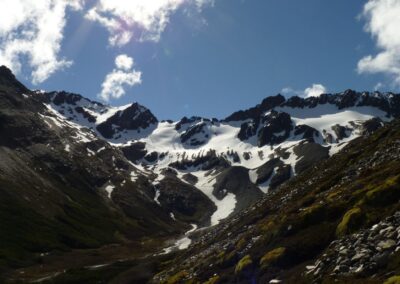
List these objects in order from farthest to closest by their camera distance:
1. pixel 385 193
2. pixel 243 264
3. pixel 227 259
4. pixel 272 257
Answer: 1. pixel 227 259
2. pixel 243 264
3. pixel 272 257
4. pixel 385 193

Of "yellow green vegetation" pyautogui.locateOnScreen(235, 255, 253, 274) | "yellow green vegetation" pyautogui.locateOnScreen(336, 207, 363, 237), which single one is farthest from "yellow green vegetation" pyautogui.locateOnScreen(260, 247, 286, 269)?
"yellow green vegetation" pyautogui.locateOnScreen(336, 207, 363, 237)

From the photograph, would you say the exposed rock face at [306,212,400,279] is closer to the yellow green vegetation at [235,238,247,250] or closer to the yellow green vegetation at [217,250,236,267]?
the yellow green vegetation at [217,250,236,267]

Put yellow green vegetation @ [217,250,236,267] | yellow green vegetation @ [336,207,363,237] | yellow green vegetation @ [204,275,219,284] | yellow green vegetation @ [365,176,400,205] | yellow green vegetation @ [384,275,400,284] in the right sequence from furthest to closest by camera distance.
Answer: yellow green vegetation @ [217,250,236,267] < yellow green vegetation @ [204,275,219,284] < yellow green vegetation @ [365,176,400,205] < yellow green vegetation @ [336,207,363,237] < yellow green vegetation @ [384,275,400,284]

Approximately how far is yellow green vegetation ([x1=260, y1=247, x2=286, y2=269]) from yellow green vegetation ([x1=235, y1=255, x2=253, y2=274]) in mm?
2431

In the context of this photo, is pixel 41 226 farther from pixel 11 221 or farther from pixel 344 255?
pixel 344 255

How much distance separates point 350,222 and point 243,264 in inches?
463

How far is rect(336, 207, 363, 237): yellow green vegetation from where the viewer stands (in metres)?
34.6

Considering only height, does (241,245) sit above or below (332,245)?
above

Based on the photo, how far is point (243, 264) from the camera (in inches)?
1683

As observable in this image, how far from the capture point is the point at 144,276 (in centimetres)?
8275

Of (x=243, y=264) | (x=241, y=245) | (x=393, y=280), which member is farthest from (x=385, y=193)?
(x=241, y=245)

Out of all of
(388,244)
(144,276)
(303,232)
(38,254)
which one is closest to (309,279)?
(388,244)

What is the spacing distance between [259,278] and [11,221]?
475 ft

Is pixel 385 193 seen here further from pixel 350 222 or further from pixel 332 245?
pixel 332 245
